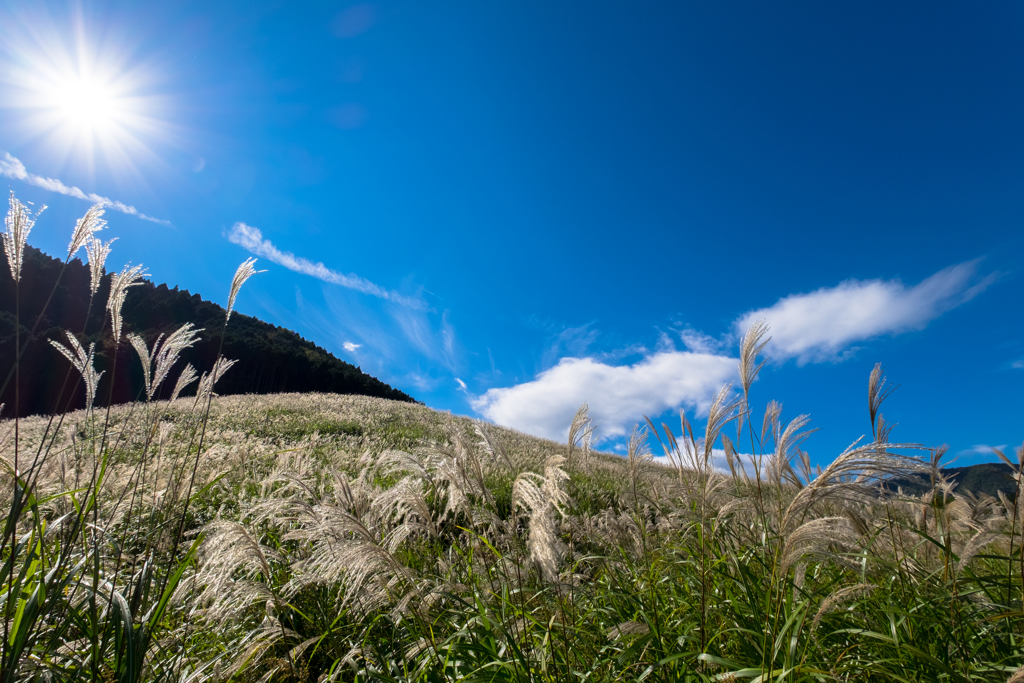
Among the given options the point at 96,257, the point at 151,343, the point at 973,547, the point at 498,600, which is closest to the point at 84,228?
the point at 96,257

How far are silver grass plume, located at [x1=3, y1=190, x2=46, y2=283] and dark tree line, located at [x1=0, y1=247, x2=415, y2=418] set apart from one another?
2645 cm

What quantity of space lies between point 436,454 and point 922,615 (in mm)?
3163

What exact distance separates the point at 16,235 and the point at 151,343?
4764 cm

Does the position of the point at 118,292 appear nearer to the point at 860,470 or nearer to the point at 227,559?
the point at 227,559

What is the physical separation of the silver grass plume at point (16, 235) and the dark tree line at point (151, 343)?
26454mm

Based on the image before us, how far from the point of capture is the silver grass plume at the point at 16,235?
2.12m

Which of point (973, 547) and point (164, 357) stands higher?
point (164, 357)

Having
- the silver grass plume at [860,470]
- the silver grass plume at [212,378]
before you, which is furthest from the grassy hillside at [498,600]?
the silver grass plume at [212,378]

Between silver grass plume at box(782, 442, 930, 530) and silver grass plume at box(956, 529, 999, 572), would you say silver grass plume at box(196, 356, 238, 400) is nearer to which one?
silver grass plume at box(782, 442, 930, 530)

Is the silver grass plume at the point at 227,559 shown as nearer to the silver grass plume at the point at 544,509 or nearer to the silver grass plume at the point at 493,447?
the silver grass plume at the point at 493,447

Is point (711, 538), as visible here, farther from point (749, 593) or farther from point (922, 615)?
point (922, 615)

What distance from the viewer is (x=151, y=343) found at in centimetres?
4012

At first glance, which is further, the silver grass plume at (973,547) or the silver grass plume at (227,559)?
the silver grass plume at (973,547)

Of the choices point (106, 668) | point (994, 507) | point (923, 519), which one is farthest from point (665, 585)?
point (994, 507)
